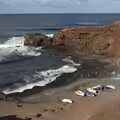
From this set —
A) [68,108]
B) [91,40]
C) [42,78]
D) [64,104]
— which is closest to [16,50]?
[91,40]

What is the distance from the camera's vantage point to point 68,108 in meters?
29.0

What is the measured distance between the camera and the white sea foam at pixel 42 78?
3543 cm

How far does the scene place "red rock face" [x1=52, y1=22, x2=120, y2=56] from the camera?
5764 cm

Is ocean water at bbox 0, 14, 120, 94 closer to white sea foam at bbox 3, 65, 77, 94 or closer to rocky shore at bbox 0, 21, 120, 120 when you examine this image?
white sea foam at bbox 3, 65, 77, 94

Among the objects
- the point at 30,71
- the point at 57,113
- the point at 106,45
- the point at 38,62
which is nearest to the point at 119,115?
the point at 57,113

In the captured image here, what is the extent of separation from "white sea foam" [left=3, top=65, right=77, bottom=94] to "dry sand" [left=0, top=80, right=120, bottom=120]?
4.39 metres

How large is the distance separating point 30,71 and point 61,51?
19.4 m

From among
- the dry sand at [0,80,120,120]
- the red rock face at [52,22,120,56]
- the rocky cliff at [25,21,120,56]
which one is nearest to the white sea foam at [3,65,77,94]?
the dry sand at [0,80,120,120]

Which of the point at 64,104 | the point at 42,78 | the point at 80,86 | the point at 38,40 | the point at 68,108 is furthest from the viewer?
the point at 38,40

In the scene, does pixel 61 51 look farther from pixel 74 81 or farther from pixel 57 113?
pixel 57 113

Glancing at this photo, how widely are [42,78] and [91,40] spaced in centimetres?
2382

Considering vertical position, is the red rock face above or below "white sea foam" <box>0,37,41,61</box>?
above

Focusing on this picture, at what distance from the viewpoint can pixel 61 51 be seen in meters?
63.4

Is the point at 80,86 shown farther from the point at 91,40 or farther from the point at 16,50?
the point at 16,50
